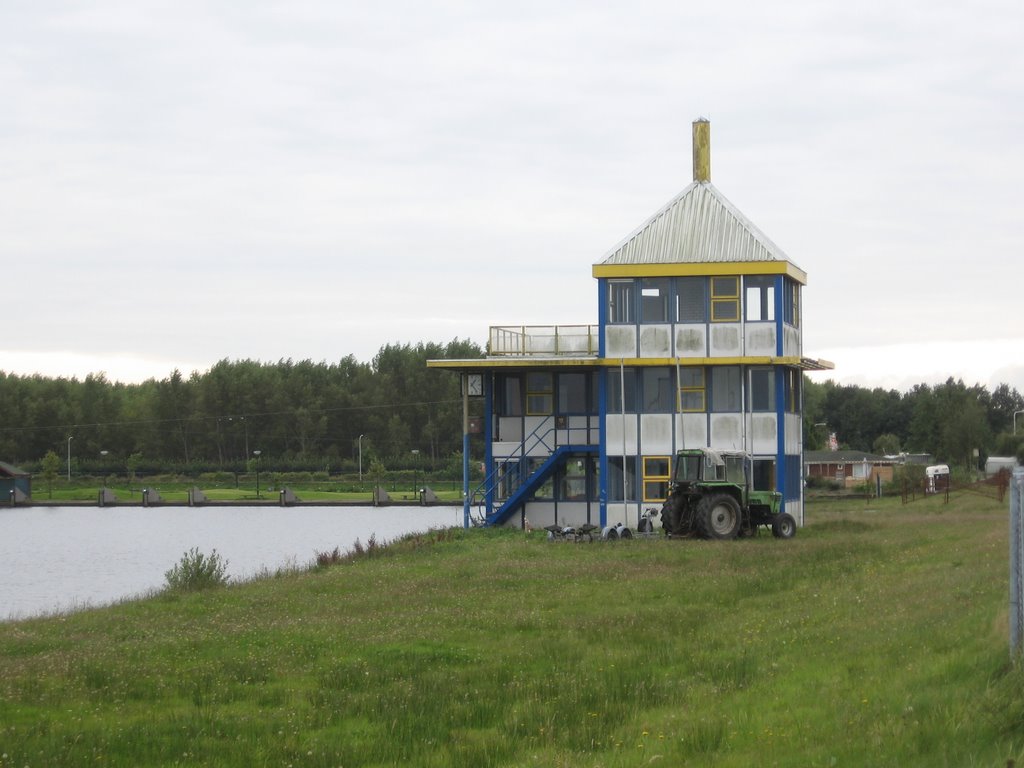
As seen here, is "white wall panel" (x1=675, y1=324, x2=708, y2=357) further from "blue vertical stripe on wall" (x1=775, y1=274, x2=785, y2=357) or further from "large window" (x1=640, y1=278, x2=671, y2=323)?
"blue vertical stripe on wall" (x1=775, y1=274, x2=785, y2=357)

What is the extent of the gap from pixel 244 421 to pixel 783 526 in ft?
407

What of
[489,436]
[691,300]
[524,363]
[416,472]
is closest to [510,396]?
[489,436]

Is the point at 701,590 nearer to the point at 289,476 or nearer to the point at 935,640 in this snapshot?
the point at 935,640

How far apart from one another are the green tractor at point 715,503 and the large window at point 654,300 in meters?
6.01

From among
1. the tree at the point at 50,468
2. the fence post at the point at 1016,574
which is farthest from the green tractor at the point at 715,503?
the tree at the point at 50,468

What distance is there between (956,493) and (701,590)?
45062 mm

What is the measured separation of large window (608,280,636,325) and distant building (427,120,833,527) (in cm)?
3

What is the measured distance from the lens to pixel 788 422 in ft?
150

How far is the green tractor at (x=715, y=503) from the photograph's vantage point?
38.6 m

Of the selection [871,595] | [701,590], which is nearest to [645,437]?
[701,590]

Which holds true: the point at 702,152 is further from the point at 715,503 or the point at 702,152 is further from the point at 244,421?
the point at 244,421

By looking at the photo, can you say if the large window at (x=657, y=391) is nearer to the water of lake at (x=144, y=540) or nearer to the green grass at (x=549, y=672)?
the water of lake at (x=144, y=540)

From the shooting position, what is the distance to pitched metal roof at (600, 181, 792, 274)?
145 feet

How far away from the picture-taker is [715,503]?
127 ft
